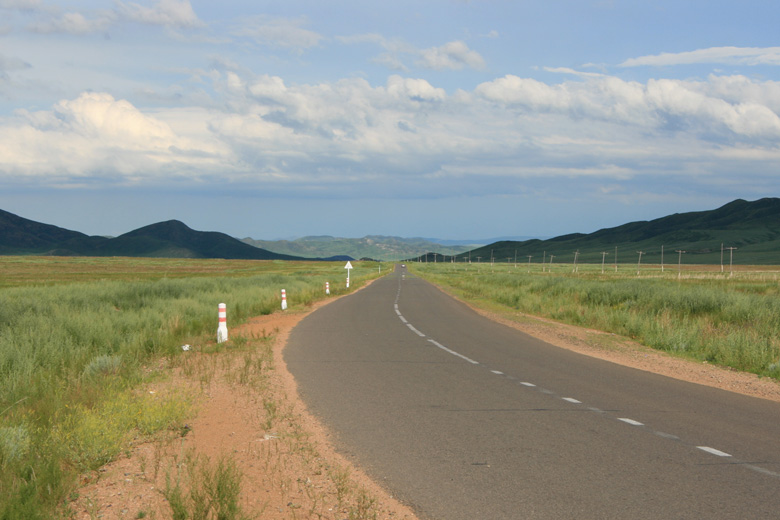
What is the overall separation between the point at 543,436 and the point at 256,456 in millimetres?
3192

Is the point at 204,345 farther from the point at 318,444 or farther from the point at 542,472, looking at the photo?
the point at 542,472

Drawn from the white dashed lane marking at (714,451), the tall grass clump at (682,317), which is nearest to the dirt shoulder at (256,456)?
the tall grass clump at (682,317)

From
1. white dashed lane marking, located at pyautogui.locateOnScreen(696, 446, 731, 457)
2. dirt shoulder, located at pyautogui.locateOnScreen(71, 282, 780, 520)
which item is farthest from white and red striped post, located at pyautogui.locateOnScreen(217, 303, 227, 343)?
white dashed lane marking, located at pyautogui.locateOnScreen(696, 446, 731, 457)

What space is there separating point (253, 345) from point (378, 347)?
3068 millimetres

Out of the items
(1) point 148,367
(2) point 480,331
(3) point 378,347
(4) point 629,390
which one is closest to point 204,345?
(1) point 148,367

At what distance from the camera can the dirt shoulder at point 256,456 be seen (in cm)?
509

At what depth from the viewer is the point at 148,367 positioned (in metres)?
12.2

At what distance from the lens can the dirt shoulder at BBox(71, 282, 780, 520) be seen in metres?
5.09

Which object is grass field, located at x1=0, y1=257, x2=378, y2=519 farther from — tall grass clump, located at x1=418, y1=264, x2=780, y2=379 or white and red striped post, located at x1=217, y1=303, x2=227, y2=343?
tall grass clump, located at x1=418, y1=264, x2=780, y2=379

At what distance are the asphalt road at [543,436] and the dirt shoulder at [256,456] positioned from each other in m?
0.33

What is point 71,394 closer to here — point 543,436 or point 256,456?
point 256,456

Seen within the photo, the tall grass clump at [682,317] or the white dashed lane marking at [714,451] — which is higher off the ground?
the white dashed lane marking at [714,451]

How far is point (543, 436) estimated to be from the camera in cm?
715

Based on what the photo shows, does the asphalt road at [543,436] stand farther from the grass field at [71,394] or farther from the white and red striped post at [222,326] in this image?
the white and red striped post at [222,326]
